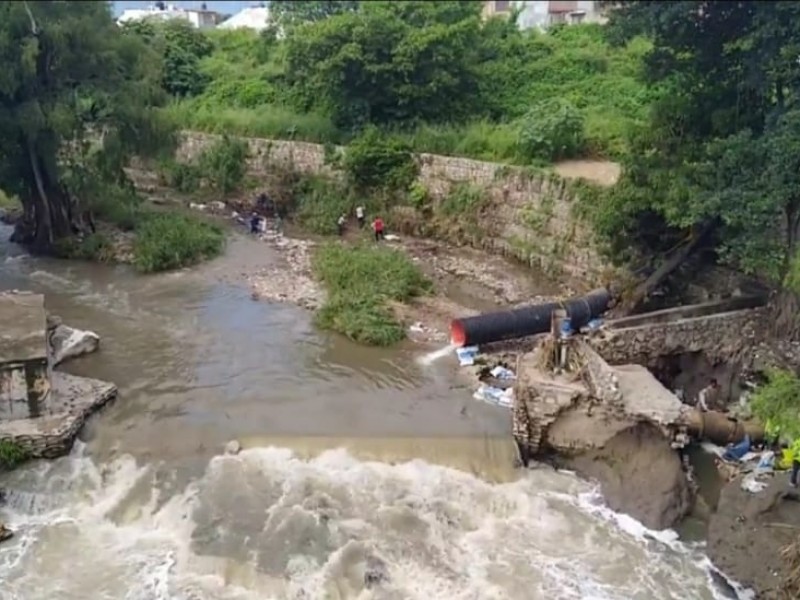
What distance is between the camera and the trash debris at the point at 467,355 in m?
15.5

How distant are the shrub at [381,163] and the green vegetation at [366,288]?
259 cm

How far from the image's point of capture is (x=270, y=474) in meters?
12.4

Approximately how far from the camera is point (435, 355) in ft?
52.1

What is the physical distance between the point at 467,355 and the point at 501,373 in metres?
0.81

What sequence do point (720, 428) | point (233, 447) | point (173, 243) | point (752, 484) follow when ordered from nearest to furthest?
point (752, 484)
point (720, 428)
point (233, 447)
point (173, 243)

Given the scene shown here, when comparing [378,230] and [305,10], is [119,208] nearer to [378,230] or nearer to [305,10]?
[378,230]

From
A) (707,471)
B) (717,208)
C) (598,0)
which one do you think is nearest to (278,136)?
(598,0)

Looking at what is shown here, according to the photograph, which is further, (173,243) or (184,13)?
(184,13)

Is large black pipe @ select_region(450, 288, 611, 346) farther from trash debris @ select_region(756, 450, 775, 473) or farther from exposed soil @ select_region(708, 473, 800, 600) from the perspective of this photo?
exposed soil @ select_region(708, 473, 800, 600)

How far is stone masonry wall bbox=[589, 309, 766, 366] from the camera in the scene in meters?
14.5

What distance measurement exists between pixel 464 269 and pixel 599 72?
10.6 meters

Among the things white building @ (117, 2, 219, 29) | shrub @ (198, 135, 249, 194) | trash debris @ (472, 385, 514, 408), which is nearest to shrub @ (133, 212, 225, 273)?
shrub @ (198, 135, 249, 194)

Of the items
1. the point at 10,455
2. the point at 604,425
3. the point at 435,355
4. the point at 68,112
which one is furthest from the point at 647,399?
the point at 68,112

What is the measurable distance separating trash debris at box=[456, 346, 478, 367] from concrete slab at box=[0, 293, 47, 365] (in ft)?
21.5
